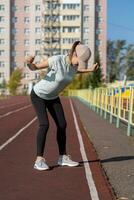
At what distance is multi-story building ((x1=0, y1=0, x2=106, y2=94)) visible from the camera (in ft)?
418

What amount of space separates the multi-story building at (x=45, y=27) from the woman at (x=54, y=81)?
11801 cm

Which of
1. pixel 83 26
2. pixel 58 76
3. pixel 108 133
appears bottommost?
pixel 108 133

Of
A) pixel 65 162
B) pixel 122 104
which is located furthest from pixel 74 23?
pixel 65 162

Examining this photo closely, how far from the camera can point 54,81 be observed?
28.2 ft

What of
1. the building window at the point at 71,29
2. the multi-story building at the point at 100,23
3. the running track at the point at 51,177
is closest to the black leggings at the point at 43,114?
the running track at the point at 51,177

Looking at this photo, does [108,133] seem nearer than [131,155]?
No

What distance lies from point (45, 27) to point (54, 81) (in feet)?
399

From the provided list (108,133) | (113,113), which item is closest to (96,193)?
(108,133)

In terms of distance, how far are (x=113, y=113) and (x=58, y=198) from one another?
14.6m

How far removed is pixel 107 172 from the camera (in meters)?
8.90

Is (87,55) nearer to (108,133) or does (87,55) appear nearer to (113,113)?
(108,133)

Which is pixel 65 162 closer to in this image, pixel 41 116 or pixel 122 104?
pixel 41 116

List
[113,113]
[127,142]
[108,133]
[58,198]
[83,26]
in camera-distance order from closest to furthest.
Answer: [58,198] < [127,142] < [108,133] < [113,113] < [83,26]

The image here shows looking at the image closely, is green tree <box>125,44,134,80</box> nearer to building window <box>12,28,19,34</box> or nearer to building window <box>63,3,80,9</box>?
building window <box>63,3,80,9</box>
